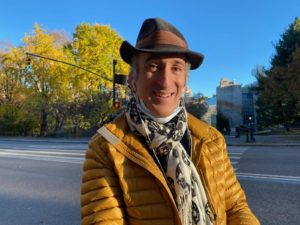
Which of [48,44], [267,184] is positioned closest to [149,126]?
[267,184]

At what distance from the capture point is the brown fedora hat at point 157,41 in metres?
1.51

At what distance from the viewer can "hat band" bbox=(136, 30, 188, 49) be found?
1.52 m

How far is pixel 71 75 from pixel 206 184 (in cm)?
2991

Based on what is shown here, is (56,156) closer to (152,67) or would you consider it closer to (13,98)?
(152,67)

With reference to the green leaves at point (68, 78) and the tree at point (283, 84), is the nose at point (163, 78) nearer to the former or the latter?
the tree at point (283, 84)

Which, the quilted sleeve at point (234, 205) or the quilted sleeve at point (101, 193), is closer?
the quilted sleeve at point (101, 193)

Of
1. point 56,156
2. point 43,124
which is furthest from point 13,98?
point 56,156

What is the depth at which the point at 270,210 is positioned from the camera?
4.89 m

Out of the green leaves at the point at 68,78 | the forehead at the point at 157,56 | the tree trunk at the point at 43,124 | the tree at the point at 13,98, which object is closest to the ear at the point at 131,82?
the forehead at the point at 157,56

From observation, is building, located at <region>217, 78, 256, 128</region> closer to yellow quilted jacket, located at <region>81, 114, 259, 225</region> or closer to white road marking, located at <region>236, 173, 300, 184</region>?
white road marking, located at <region>236, 173, 300, 184</region>

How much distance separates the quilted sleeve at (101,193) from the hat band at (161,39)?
0.56m

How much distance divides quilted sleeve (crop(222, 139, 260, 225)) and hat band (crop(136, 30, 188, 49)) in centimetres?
72

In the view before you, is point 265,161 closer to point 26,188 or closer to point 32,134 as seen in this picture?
point 26,188

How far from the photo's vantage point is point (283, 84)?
2047cm
